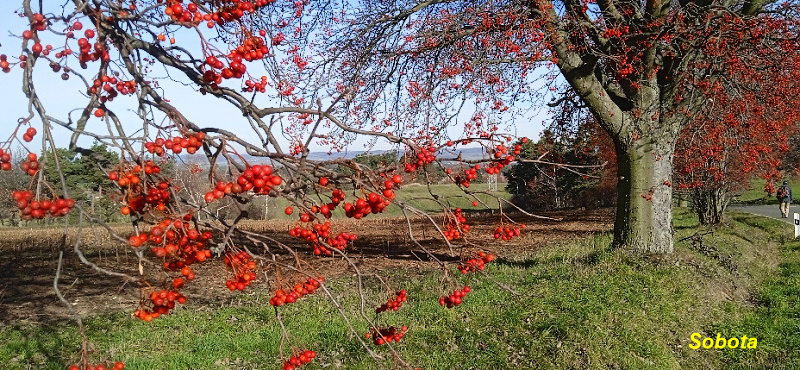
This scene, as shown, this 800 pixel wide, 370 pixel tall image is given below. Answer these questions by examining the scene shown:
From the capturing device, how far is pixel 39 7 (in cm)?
225

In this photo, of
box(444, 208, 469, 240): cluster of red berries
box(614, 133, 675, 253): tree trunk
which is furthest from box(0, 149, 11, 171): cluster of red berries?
box(614, 133, 675, 253): tree trunk

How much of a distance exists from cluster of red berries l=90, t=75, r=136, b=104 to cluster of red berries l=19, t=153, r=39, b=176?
0.34 metres

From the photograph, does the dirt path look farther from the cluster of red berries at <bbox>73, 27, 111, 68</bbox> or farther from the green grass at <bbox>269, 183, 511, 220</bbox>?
the cluster of red berries at <bbox>73, 27, 111, 68</bbox>

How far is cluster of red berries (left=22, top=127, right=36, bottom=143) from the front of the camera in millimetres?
1893

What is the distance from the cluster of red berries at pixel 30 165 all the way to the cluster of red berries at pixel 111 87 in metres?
0.34

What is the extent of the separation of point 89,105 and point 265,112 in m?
0.63

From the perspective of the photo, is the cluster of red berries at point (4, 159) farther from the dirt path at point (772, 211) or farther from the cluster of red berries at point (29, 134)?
the dirt path at point (772, 211)

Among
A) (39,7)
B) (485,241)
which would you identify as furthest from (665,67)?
(39,7)

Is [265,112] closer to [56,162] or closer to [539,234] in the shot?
[56,162]

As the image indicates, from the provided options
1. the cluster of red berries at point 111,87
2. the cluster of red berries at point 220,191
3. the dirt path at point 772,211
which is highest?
the cluster of red berries at point 111,87

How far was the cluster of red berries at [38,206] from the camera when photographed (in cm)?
159

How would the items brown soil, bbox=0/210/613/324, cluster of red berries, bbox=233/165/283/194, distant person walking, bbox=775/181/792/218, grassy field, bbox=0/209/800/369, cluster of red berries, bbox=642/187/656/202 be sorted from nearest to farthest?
cluster of red berries, bbox=233/165/283/194, grassy field, bbox=0/209/800/369, brown soil, bbox=0/210/613/324, cluster of red berries, bbox=642/187/656/202, distant person walking, bbox=775/181/792/218

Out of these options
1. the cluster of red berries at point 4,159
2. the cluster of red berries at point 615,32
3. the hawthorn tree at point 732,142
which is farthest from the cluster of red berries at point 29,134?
the hawthorn tree at point 732,142

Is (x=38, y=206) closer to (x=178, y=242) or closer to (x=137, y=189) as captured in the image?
(x=137, y=189)
